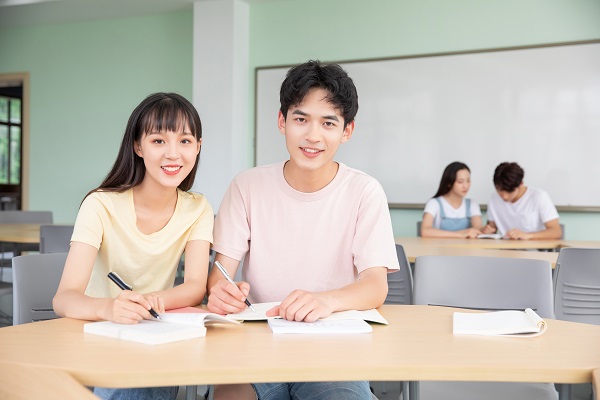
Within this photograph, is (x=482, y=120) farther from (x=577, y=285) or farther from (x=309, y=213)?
(x=309, y=213)

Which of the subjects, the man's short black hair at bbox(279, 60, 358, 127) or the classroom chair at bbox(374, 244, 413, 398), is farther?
the classroom chair at bbox(374, 244, 413, 398)

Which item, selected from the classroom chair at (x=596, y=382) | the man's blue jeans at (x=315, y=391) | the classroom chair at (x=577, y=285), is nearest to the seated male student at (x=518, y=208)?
the classroom chair at (x=577, y=285)

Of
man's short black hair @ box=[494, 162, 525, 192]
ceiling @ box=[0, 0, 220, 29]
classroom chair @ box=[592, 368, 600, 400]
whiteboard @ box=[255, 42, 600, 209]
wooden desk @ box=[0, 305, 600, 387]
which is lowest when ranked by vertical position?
classroom chair @ box=[592, 368, 600, 400]

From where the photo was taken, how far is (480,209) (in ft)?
18.2

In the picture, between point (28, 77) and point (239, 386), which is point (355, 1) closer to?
point (28, 77)

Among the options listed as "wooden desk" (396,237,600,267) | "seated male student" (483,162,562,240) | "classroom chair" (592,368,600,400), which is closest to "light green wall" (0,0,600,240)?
"seated male student" (483,162,562,240)

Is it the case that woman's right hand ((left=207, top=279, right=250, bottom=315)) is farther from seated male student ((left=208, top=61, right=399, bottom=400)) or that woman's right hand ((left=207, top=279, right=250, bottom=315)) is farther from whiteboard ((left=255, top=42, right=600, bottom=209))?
whiteboard ((left=255, top=42, right=600, bottom=209))

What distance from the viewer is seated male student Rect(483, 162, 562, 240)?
4630 mm

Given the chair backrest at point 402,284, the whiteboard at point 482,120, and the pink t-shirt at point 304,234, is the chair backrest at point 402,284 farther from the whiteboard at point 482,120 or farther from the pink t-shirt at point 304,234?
the whiteboard at point 482,120

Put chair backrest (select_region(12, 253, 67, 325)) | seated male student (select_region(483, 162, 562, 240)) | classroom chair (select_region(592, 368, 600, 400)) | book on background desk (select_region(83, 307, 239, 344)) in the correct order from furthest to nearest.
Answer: seated male student (select_region(483, 162, 562, 240))
chair backrest (select_region(12, 253, 67, 325))
book on background desk (select_region(83, 307, 239, 344))
classroom chair (select_region(592, 368, 600, 400))

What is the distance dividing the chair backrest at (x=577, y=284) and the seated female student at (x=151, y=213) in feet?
5.41

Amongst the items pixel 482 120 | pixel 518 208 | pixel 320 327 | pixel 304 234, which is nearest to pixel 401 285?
pixel 304 234

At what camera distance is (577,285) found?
276cm

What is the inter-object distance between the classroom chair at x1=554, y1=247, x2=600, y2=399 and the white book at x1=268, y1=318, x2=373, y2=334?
65.6 inches
